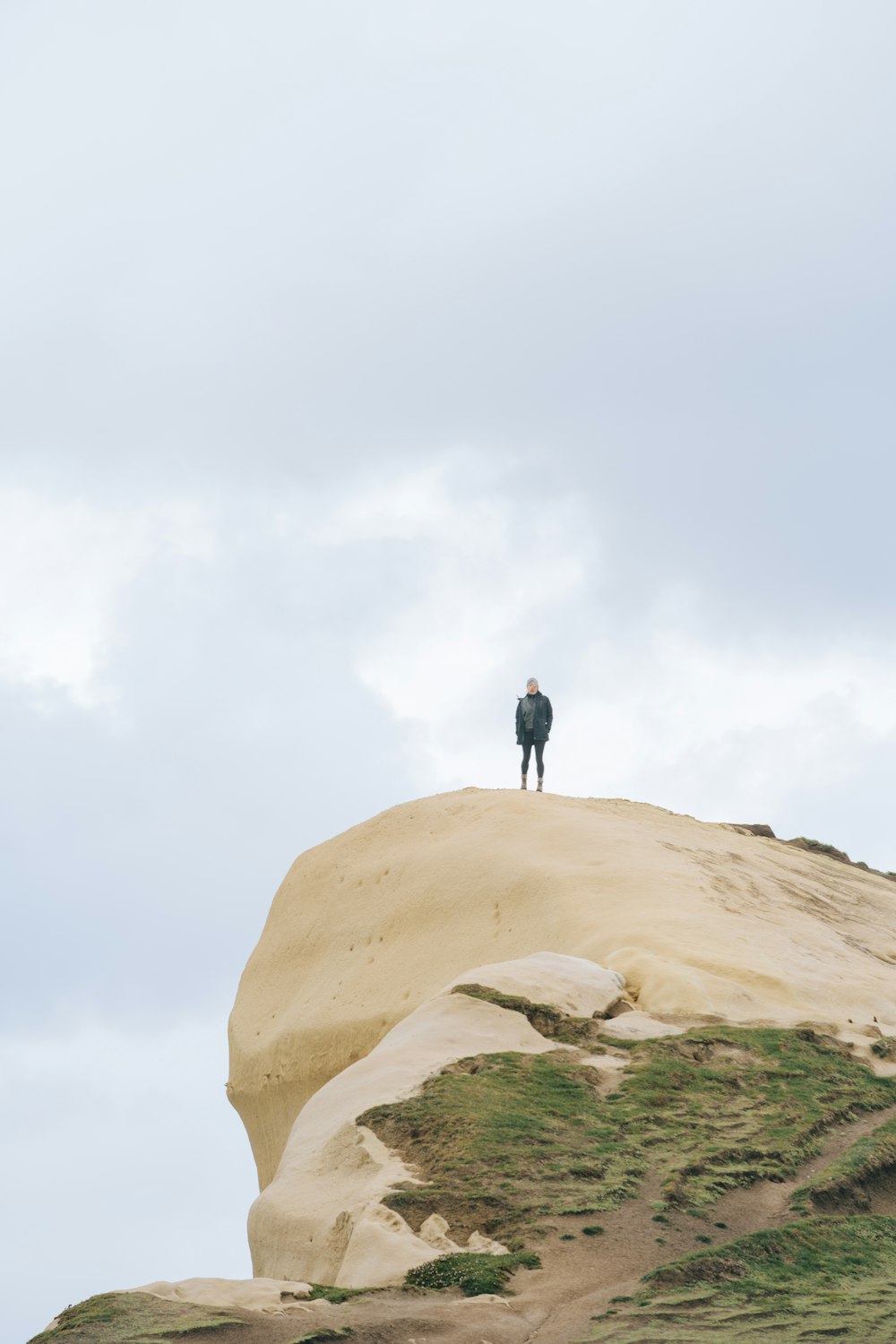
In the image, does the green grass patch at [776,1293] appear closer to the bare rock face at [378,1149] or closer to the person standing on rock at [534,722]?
the bare rock face at [378,1149]

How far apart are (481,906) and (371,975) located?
224cm

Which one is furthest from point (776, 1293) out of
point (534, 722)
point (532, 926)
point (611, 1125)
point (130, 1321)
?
point (534, 722)

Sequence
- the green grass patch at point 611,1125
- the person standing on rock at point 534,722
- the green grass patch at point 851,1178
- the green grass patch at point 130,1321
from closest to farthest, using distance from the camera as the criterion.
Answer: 1. the green grass patch at point 130,1321
2. the green grass patch at point 611,1125
3. the green grass patch at point 851,1178
4. the person standing on rock at point 534,722

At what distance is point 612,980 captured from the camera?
1811 centimetres

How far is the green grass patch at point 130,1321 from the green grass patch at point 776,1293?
8.09 ft

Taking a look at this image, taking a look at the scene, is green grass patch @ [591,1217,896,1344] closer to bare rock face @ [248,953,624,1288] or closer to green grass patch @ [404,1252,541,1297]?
green grass patch @ [404,1252,541,1297]

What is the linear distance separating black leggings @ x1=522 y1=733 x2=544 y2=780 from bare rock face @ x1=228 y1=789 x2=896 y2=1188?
4.54 feet

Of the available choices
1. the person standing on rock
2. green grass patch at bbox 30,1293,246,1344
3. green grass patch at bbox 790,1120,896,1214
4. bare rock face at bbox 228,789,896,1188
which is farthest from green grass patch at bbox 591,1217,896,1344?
the person standing on rock

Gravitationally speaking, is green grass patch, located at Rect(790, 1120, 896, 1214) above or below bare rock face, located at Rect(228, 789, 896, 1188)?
below

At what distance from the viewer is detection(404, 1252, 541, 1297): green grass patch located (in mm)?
10719

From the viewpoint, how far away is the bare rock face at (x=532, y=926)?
19328 mm

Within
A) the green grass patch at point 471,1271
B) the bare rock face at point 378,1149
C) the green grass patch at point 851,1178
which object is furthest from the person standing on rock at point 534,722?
the green grass patch at point 471,1271

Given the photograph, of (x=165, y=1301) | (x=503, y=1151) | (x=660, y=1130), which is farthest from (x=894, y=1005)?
(x=165, y=1301)

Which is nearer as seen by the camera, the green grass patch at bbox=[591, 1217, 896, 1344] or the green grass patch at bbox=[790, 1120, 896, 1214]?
the green grass patch at bbox=[591, 1217, 896, 1344]
